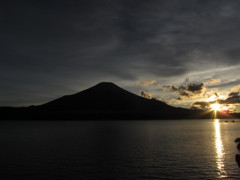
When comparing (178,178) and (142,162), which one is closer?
(178,178)

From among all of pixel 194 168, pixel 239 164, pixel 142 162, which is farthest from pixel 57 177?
pixel 239 164

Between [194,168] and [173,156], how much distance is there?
35.0 ft

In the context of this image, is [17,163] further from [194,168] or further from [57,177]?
[194,168]

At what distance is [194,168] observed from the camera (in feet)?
125

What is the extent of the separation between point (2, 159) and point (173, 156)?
107ft

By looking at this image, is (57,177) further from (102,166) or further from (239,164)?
(239,164)

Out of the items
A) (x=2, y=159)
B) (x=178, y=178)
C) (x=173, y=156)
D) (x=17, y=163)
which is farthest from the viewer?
(x=173, y=156)

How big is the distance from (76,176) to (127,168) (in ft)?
28.6

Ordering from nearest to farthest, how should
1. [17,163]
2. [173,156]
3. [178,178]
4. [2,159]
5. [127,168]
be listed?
[178,178], [127,168], [17,163], [2,159], [173,156]

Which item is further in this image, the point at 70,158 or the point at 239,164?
the point at 70,158

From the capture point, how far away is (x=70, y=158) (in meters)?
46.2

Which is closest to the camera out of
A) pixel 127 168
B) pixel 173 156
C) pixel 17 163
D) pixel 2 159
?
pixel 127 168

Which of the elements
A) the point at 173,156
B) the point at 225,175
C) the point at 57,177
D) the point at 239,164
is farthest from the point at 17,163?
the point at 239,164

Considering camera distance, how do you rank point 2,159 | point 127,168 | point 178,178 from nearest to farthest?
point 178,178 < point 127,168 < point 2,159
